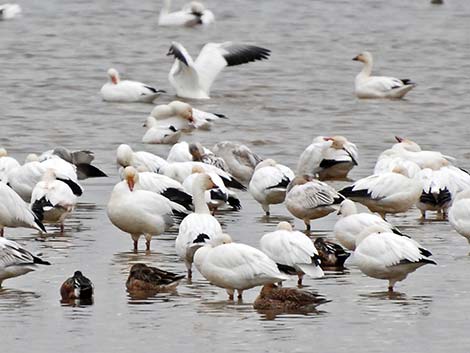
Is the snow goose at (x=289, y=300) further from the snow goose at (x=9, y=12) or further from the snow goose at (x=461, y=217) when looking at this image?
the snow goose at (x=9, y=12)

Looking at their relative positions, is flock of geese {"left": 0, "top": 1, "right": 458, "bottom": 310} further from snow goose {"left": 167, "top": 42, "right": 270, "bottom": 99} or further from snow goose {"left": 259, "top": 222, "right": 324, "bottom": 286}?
snow goose {"left": 167, "top": 42, "right": 270, "bottom": 99}

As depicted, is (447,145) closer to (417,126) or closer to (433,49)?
(417,126)

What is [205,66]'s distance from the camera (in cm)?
2364

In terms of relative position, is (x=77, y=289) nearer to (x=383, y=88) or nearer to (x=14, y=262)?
(x=14, y=262)

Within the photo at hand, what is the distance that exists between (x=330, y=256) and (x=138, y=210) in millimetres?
1682

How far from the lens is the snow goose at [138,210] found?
11.9m

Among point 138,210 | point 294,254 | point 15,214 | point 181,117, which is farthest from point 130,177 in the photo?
point 181,117

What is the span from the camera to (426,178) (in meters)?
13.5

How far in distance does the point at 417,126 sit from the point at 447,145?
1.98 meters

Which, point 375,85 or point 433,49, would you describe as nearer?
point 375,85

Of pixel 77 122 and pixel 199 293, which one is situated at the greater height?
pixel 77 122

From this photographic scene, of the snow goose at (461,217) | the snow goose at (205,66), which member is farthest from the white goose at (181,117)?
the snow goose at (461,217)

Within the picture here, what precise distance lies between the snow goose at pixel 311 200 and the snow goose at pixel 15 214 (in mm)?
2093

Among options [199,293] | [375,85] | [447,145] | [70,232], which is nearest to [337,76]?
[375,85]
